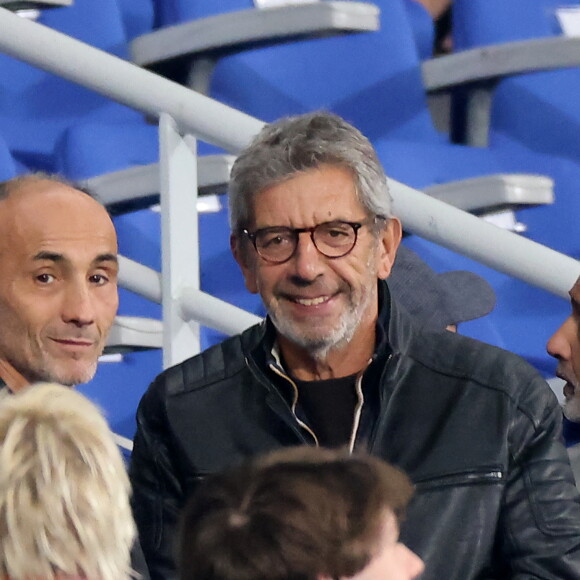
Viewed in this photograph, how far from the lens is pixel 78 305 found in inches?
64.9

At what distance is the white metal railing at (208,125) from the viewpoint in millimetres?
2066

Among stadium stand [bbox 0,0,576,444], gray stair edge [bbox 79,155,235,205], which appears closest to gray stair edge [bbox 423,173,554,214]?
stadium stand [bbox 0,0,576,444]

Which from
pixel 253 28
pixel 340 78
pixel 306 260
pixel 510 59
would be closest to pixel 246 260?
pixel 306 260

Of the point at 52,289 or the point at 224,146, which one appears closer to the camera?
the point at 52,289

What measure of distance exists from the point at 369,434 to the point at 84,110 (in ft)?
5.63

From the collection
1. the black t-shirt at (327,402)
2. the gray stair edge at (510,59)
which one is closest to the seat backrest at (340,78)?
the gray stair edge at (510,59)

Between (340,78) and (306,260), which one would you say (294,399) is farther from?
(340,78)

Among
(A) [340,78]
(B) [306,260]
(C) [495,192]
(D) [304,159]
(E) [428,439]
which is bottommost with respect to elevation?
(E) [428,439]

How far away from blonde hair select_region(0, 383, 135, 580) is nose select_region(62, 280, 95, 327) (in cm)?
44

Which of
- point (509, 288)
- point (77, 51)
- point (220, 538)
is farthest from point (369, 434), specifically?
point (509, 288)

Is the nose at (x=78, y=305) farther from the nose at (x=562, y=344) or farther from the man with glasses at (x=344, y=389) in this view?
the nose at (x=562, y=344)

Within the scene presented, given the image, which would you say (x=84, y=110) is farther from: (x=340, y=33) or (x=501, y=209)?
(x=501, y=209)

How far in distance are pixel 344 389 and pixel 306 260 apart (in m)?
0.16

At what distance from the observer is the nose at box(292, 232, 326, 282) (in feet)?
5.51
